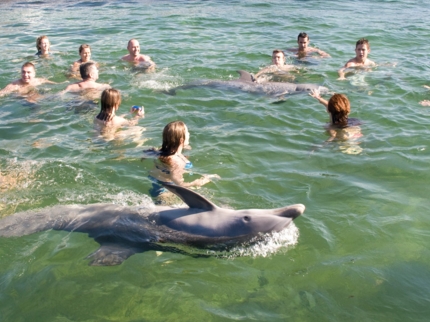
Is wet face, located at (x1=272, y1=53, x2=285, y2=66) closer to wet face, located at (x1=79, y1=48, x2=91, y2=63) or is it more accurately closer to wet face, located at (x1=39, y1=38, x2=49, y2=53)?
wet face, located at (x1=79, y1=48, x2=91, y2=63)

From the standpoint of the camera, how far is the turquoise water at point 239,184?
16.0 feet

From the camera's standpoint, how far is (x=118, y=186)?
279 inches

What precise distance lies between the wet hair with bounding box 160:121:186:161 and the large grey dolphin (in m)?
4.48

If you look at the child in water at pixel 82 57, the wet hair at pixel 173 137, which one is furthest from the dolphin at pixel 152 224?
the child in water at pixel 82 57

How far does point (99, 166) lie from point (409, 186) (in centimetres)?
496

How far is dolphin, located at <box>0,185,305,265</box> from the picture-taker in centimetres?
512

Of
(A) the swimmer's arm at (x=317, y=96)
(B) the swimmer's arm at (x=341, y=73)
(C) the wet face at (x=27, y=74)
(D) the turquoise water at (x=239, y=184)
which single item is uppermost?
(C) the wet face at (x=27, y=74)

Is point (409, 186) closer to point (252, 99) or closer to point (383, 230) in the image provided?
point (383, 230)

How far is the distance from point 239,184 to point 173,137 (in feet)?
4.24

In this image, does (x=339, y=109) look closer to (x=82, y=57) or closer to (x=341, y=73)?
(x=341, y=73)

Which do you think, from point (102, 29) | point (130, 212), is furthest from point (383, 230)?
point (102, 29)

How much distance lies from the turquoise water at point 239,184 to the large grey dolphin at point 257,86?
0.23 metres

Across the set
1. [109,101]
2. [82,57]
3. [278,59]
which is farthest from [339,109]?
[82,57]

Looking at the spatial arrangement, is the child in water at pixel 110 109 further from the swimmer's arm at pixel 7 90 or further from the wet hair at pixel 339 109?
the wet hair at pixel 339 109
